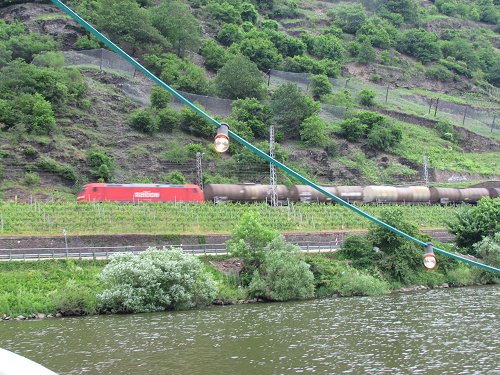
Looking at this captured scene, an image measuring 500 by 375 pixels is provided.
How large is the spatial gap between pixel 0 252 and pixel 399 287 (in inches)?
835

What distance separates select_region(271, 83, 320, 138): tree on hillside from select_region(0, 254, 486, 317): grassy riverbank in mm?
31956

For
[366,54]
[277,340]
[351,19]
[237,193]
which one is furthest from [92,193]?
[351,19]

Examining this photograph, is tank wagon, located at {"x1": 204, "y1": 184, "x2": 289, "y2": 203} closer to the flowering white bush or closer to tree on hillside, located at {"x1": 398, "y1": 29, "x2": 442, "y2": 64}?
the flowering white bush

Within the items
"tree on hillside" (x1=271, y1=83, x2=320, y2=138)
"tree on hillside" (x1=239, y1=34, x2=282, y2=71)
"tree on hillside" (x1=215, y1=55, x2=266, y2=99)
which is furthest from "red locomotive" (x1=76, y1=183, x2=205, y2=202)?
"tree on hillside" (x1=239, y1=34, x2=282, y2=71)

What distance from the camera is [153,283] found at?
94.8ft

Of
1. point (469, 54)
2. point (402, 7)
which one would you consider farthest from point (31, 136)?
point (402, 7)

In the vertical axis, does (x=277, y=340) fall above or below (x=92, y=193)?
below

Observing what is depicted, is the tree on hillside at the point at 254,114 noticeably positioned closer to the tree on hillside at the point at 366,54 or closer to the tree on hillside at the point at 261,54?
the tree on hillside at the point at 261,54

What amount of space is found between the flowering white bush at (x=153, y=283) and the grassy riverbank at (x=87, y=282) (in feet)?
3.43

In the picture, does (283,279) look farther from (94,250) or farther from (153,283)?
(94,250)

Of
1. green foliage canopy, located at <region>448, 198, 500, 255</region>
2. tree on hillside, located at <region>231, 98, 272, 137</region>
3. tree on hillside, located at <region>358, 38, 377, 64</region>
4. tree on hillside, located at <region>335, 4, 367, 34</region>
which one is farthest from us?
tree on hillside, located at <region>335, 4, 367, 34</region>

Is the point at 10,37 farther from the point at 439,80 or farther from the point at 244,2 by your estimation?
the point at 439,80

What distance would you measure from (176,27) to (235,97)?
16236mm

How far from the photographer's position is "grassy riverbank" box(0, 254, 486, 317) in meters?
28.7
